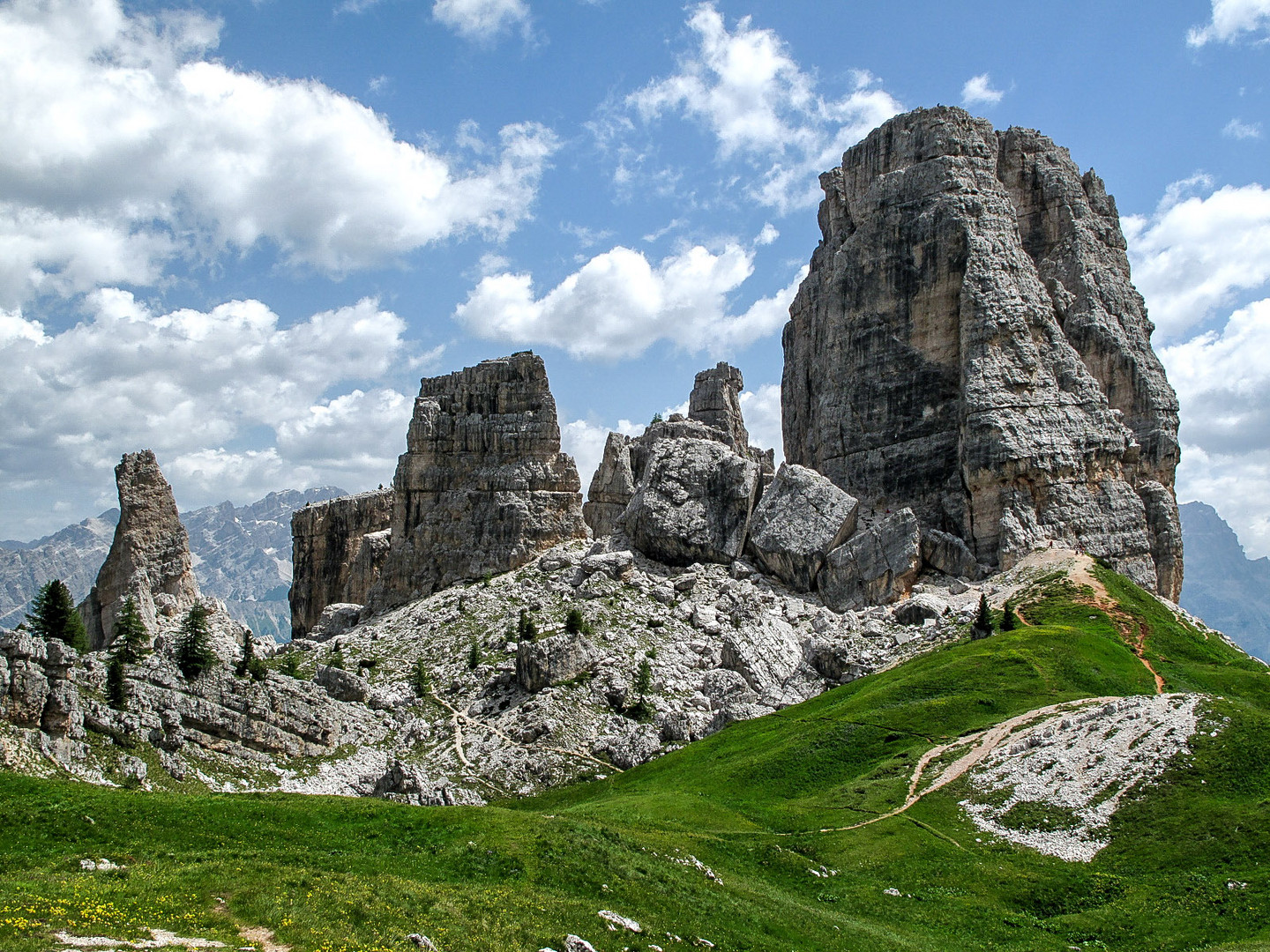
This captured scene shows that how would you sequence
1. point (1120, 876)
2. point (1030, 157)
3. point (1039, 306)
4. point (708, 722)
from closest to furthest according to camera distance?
point (1120, 876) < point (708, 722) < point (1039, 306) < point (1030, 157)

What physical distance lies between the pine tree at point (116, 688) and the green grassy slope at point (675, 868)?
16792 millimetres

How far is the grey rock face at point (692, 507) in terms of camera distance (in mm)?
101000

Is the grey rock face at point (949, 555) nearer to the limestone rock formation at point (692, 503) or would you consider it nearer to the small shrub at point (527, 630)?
the limestone rock formation at point (692, 503)

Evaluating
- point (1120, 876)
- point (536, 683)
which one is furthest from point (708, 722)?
point (1120, 876)

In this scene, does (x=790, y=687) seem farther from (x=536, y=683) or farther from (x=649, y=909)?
(x=649, y=909)

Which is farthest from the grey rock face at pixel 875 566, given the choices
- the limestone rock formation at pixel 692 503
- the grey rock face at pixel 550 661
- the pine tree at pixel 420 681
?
the pine tree at pixel 420 681

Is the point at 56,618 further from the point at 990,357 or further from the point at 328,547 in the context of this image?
the point at 990,357

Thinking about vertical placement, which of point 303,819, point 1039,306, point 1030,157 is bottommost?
point 303,819

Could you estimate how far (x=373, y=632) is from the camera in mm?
96688

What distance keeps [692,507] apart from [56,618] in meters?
61.3

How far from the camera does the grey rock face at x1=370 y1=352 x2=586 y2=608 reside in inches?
4220

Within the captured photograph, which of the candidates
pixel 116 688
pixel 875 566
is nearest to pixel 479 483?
pixel 875 566

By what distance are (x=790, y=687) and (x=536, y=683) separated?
2213cm

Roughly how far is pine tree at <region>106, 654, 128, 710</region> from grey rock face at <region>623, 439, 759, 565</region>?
57.8m
